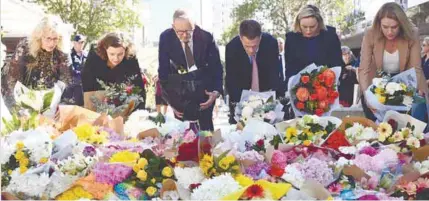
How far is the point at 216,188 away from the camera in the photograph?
2504 mm

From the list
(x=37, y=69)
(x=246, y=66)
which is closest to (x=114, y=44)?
(x=37, y=69)

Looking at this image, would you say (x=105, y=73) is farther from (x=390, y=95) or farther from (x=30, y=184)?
(x=30, y=184)

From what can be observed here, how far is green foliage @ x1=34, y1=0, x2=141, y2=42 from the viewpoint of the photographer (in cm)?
1686

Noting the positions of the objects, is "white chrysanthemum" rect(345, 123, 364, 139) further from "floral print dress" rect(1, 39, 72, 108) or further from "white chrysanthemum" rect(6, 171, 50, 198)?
"floral print dress" rect(1, 39, 72, 108)

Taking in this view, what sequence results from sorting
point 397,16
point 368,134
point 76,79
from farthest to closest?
1. point 76,79
2. point 397,16
3. point 368,134

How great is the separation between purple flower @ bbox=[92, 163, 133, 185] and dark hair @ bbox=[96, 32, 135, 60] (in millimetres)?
2249

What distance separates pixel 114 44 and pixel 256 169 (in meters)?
2.39

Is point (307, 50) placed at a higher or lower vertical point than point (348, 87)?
higher

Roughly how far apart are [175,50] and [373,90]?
159 centimetres

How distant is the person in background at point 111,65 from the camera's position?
4.97 meters

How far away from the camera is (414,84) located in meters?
4.26

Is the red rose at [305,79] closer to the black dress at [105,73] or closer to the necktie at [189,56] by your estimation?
the necktie at [189,56]

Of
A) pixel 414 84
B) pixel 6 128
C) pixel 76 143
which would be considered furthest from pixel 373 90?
pixel 6 128

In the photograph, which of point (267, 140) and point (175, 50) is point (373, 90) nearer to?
point (267, 140)
